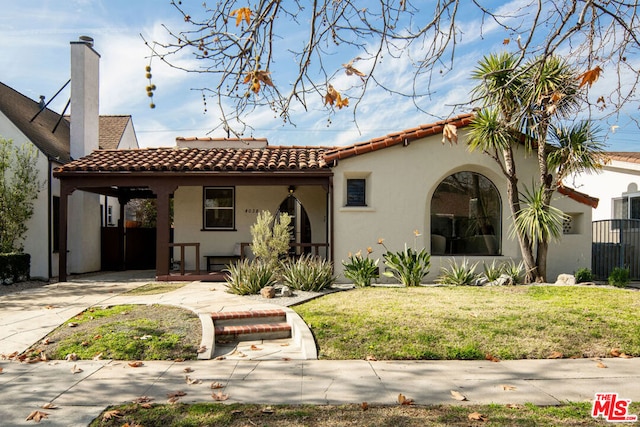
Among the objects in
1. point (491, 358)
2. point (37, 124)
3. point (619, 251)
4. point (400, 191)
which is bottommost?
point (491, 358)

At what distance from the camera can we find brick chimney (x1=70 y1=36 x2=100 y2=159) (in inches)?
578

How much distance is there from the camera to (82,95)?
14.8 m

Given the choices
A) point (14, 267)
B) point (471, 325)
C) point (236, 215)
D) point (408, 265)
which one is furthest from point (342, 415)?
point (14, 267)

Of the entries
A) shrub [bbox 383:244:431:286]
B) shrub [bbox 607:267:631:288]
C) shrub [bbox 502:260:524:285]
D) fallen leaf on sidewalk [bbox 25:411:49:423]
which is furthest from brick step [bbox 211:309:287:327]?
shrub [bbox 607:267:631:288]

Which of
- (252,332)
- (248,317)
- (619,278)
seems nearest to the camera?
(252,332)

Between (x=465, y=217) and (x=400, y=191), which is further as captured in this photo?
(x=465, y=217)

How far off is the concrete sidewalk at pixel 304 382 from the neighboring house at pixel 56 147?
9120 millimetres

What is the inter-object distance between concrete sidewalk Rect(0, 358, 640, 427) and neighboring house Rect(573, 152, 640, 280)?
29.5 feet

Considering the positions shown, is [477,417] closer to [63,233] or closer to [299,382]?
[299,382]

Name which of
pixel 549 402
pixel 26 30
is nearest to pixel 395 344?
pixel 549 402

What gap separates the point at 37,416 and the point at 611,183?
1746 centimetres

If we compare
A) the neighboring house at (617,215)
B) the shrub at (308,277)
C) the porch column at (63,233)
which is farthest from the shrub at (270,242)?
the neighboring house at (617,215)

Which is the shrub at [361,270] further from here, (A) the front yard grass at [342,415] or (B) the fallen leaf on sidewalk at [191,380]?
(A) the front yard grass at [342,415]

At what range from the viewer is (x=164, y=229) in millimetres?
12148
